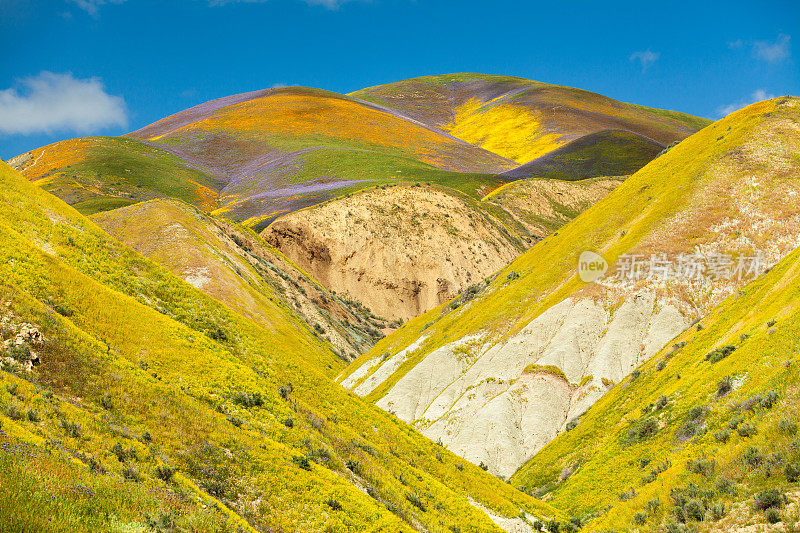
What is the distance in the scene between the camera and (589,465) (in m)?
33.4

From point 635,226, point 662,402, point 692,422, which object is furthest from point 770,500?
point 635,226

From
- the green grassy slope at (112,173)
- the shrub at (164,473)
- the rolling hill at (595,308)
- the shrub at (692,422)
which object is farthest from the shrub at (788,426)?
the green grassy slope at (112,173)

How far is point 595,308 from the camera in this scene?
47688 millimetres

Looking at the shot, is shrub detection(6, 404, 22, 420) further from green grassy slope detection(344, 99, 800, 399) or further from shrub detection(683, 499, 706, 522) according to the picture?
green grassy slope detection(344, 99, 800, 399)

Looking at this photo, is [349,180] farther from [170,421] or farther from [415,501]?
[170,421]

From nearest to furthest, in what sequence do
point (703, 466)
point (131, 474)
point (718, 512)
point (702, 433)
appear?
point (131, 474) → point (718, 512) → point (703, 466) → point (702, 433)

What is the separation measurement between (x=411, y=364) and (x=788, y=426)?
3699 centimetres

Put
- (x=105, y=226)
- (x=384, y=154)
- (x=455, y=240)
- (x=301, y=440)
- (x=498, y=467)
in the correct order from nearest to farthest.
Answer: (x=301, y=440) → (x=498, y=467) → (x=105, y=226) → (x=455, y=240) → (x=384, y=154)

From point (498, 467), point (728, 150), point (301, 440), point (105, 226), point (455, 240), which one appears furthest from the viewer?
point (455, 240)

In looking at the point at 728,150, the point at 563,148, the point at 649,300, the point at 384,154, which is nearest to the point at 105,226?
the point at 649,300

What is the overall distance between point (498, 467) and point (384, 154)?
394 ft

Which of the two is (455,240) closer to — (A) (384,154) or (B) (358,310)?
(B) (358,310)

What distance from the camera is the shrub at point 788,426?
759 inches

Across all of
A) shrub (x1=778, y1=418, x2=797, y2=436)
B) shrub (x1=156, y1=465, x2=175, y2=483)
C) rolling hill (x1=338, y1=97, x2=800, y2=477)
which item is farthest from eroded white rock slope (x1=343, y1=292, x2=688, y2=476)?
shrub (x1=156, y1=465, x2=175, y2=483)
